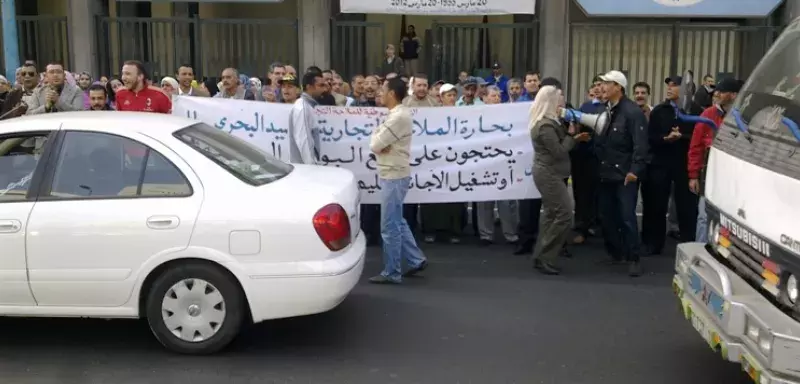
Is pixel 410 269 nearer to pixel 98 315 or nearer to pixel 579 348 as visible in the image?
pixel 579 348

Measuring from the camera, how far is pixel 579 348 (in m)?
5.28

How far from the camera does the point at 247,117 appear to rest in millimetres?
8016

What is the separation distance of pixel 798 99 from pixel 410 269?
12.4ft

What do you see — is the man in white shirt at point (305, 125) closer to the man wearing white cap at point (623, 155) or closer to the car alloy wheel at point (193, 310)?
the man wearing white cap at point (623, 155)

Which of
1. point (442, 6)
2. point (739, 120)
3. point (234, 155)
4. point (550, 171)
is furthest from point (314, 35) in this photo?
point (739, 120)

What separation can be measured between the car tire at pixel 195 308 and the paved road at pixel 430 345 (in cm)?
12

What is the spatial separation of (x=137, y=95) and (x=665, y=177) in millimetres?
5266

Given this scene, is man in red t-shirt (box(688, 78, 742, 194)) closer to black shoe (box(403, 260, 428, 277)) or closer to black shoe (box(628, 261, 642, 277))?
black shoe (box(628, 261, 642, 277))

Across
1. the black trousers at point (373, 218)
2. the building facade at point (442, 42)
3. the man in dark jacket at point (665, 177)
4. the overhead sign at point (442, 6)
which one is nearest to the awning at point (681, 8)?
the building facade at point (442, 42)

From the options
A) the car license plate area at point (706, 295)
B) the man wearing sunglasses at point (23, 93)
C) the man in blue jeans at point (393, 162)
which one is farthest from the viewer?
the man wearing sunglasses at point (23, 93)

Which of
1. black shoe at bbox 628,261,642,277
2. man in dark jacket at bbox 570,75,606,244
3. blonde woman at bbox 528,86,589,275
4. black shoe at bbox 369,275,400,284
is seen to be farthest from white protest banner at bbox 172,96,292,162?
black shoe at bbox 628,261,642,277

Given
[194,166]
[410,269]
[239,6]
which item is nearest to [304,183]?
[194,166]

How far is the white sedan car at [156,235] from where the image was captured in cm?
482

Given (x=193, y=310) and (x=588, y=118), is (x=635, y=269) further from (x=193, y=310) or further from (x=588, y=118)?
(x=193, y=310)
